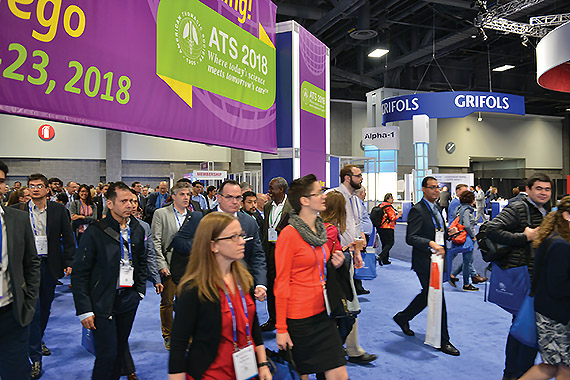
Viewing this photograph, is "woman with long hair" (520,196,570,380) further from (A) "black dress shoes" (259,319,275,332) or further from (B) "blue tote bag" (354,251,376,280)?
(A) "black dress shoes" (259,319,275,332)

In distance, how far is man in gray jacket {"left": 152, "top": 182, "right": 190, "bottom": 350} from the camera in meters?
3.92

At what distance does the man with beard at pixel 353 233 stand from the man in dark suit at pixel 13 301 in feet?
6.66

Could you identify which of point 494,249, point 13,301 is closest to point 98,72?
point 13,301

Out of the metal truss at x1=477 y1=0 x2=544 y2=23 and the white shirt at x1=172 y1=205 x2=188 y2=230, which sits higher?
the metal truss at x1=477 y1=0 x2=544 y2=23

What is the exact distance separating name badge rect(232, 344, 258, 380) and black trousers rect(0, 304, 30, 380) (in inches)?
49.2

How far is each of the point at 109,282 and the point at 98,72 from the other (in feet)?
6.83

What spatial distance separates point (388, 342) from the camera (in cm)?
405

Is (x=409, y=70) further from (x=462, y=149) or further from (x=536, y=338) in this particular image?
(x=536, y=338)

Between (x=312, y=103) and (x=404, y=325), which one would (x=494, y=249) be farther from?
(x=312, y=103)

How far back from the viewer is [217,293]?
166 centimetres

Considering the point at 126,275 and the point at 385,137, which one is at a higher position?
the point at 385,137

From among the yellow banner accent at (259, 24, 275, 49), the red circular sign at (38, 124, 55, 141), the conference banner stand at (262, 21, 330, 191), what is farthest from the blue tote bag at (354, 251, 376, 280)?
the red circular sign at (38, 124, 55, 141)

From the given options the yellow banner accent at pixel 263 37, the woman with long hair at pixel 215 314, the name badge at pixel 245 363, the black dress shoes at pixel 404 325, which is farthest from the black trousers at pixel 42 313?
the yellow banner accent at pixel 263 37

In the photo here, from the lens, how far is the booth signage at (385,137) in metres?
15.5
